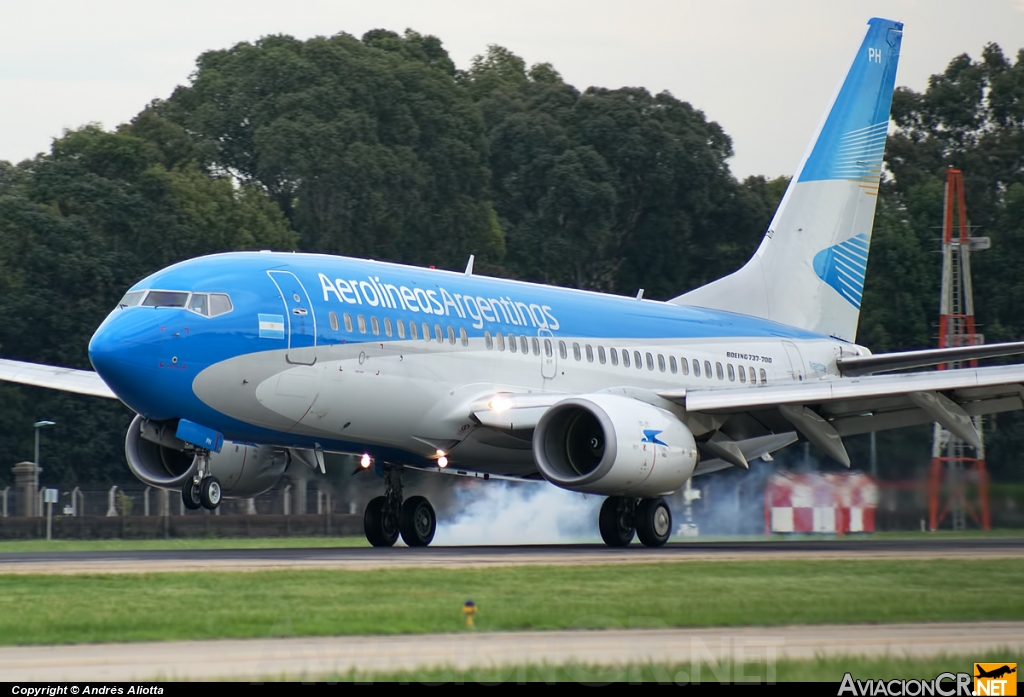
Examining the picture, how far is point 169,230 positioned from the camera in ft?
213

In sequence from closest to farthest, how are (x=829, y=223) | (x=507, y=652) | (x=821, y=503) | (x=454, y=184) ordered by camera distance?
1. (x=507, y=652)
2. (x=821, y=503)
3. (x=829, y=223)
4. (x=454, y=184)

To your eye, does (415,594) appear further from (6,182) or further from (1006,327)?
(6,182)

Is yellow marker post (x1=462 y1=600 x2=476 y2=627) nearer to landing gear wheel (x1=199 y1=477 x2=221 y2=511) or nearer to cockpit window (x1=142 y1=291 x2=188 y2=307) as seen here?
landing gear wheel (x1=199 y1=477 x2=221 y2=511)

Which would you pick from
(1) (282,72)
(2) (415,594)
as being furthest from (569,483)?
(1) (282,72)

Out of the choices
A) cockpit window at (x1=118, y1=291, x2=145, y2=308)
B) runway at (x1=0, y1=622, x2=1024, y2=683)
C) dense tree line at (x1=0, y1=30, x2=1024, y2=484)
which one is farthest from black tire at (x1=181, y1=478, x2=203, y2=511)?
dense tree line at (x1=0, y1=30, x2=1024, y2=484)

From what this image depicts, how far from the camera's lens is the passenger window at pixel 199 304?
24.4 meters

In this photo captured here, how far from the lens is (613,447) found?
1013 inches

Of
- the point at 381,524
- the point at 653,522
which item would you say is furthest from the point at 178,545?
the point at 653,522

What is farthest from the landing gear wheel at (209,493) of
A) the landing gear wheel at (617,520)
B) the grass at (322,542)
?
→ the grass at (322,542)

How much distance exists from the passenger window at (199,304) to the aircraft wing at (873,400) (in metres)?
8.56

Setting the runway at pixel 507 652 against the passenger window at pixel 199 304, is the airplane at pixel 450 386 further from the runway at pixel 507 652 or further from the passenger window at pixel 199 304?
the runway at pixel 507 652

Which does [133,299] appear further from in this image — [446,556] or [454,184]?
[454,184]

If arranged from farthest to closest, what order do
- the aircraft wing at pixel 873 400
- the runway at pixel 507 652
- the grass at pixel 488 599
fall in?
the aircraft wing at pixel 873 400
the grass at pixel 488 599
the runway at pixel 507 652

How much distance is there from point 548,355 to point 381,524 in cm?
419
